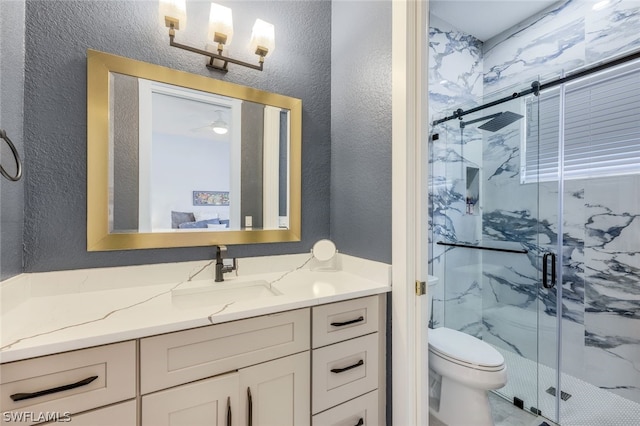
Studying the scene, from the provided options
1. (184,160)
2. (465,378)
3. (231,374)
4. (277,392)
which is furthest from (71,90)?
(465,378)

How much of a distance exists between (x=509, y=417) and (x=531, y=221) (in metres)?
1.36

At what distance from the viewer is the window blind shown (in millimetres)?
1747

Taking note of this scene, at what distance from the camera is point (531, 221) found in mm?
2111

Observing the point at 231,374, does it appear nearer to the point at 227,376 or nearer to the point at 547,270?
the point at 227,376

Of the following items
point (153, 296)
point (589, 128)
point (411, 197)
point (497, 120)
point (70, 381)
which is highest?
point (497, 120)

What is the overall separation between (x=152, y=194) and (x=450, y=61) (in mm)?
2464

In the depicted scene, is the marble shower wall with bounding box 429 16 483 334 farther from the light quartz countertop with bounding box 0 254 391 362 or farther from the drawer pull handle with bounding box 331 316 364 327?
the drawer pull handle with bounding box 331 316 364 327

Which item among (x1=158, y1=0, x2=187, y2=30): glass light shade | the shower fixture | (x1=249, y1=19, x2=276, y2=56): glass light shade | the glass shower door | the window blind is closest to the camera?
(x1=158, y1=0, x2=187, y2=30): glass light shade

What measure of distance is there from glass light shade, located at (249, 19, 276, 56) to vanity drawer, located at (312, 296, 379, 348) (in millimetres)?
1368

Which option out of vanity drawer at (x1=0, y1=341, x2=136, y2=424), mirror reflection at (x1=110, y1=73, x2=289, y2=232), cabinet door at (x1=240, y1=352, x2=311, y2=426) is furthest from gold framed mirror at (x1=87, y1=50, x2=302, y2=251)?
cabinet door at (x1=240, y1=352, x2=311, y2=426)

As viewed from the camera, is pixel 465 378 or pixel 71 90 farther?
pixel 465 378

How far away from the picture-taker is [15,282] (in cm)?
100

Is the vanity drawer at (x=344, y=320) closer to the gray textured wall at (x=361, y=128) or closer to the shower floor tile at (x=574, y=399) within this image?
the gray textured wall at (x=361, y=128)

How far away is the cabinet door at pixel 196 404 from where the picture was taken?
831 millimetres
